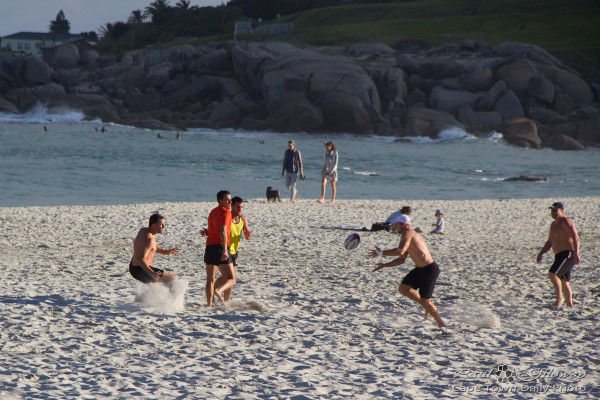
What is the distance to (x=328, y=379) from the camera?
5.57m

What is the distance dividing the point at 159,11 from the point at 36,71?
47361 mm

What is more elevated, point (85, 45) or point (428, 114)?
point (85, 45)

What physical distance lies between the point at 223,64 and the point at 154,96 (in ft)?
25.1

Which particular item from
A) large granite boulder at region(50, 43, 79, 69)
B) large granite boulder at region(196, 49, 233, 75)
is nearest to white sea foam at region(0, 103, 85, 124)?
large granite boulder at region(196, 49, 233, 75)

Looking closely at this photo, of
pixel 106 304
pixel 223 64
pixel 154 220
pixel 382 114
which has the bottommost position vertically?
pixel 106 304

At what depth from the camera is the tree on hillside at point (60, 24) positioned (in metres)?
127

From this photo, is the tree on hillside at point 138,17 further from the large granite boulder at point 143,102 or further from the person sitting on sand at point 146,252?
the person sitting on sand at point 146,252

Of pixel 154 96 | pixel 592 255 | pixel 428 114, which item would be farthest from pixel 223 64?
pixel 592 255

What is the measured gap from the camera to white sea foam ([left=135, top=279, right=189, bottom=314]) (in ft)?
24.2

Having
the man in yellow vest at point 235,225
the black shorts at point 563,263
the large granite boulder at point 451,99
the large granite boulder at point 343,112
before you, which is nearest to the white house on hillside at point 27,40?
the large granite boulder at point 343,112

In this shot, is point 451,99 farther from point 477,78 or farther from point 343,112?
point 343,112

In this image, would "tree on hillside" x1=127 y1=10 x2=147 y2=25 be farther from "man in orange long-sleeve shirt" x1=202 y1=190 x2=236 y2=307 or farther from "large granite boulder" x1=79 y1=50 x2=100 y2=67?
"man in orange long-sleeve shirt" x1=202 y1=190 x2=236 y2=307

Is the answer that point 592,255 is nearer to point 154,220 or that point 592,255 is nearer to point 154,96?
point 154,220

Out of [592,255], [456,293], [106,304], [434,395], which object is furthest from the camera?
[592,255]
